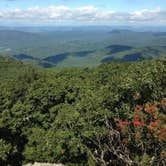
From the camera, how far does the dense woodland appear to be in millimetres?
28172

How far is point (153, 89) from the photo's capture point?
35.2 meters

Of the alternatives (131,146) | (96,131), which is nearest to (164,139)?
(131,146)

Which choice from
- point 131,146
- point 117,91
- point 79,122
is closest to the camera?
point 131,146

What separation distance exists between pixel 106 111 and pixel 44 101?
13779mm

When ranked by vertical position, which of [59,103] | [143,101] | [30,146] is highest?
[143,101]

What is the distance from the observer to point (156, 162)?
90.1ft

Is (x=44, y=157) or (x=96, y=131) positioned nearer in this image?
(x=96, y=131)

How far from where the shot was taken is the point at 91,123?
34031mm

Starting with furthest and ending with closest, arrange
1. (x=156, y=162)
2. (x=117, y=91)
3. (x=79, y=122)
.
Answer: (x=117, y=91), (x=79, y=122), (x=156, y=162)

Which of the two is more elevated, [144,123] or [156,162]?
[144,123]

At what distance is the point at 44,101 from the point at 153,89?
53.0 feet

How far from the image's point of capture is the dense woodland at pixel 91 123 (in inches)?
1109

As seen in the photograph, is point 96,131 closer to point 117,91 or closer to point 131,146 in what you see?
point 131,146

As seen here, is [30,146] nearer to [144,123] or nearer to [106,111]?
[106,111]
